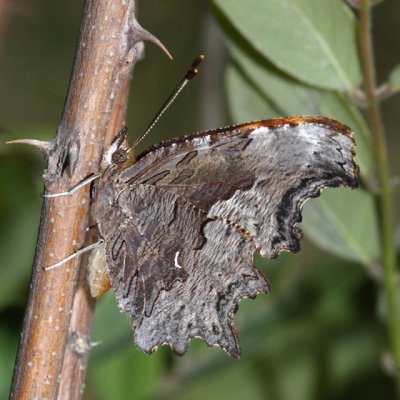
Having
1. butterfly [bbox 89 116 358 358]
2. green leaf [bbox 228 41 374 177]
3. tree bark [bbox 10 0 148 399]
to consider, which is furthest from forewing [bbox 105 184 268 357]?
green leaf [bbox 228 41 374 177]

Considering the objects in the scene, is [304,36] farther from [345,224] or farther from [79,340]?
[79,340]

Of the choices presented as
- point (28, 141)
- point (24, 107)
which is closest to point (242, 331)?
point (28, 141)

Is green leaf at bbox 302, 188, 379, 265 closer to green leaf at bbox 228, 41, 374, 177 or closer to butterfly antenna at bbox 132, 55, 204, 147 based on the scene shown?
green leaf at bbox 228, 41, 374, 177

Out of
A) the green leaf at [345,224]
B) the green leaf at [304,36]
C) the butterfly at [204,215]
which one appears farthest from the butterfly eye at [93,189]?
the green leaf at [345,224]

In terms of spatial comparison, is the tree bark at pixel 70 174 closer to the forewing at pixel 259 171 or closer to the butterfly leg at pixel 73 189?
the butterfly leg at pixel 73 189

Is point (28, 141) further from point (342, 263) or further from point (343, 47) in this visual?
point (342, 263)

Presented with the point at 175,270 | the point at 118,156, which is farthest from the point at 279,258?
the point at 118,156
